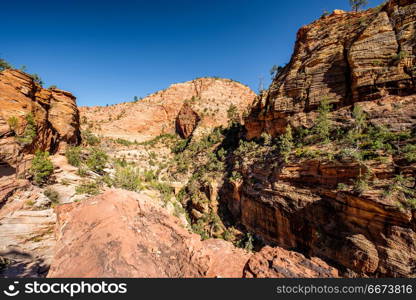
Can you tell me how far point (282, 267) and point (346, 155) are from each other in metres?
11.5

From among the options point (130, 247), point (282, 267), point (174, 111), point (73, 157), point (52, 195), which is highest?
point (174, 111)

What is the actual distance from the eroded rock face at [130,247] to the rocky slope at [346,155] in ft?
34.0

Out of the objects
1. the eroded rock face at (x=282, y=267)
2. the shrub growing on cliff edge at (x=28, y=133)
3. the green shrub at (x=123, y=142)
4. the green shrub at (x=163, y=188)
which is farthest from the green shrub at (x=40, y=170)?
the green shrub at (x=123, y=142)

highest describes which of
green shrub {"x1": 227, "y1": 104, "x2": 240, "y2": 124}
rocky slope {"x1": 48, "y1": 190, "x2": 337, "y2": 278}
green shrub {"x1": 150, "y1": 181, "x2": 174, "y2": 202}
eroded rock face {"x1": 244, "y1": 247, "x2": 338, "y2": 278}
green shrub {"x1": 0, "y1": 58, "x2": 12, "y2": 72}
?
green shrub {"x1": 227, "y1": 104, "x2": 240, "y2": 124}

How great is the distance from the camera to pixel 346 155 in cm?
→ 1207

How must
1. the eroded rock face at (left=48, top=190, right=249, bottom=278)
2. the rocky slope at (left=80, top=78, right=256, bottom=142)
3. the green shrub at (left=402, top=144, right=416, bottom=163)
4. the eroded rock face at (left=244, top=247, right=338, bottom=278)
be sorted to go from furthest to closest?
the rocky slope at (left=80, top=78, right=256, bottom=142) < the green shrub at (left=402, top=144, right=416, bottom=163) < the eroded rock face at (left=244, top=247, right=338, bottom=278) < the eroded rock face at (left=48, top=190, right=249, bottom=278)

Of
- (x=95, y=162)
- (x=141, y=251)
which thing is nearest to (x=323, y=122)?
(x=141, y=251)

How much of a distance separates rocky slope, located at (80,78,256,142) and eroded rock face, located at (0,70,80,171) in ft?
75.9

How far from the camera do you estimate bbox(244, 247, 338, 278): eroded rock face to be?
4.19 metres

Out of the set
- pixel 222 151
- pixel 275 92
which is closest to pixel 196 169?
pixel 222 151

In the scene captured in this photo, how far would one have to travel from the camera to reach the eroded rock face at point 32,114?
1155cm

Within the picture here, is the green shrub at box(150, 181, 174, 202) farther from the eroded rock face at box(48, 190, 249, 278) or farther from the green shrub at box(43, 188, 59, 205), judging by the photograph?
the eroded rock face at box(48, 190, 249, 278)

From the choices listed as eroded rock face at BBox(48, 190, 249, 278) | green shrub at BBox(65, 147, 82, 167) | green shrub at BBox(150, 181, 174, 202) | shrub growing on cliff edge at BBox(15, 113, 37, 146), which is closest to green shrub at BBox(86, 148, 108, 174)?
green shrub at BBox(65, 147, 82, 167)

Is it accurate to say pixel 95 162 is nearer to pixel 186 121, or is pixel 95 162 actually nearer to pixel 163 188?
pixel 163 188
